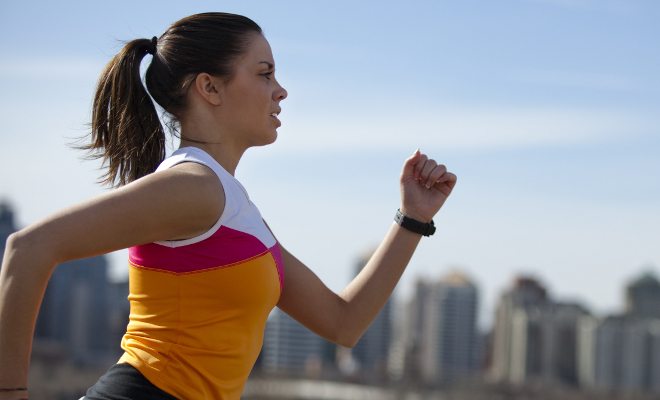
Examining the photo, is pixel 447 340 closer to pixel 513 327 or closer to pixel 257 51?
pixel 513 327

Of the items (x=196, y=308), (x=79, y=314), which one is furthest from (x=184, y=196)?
(x=79, y=314)

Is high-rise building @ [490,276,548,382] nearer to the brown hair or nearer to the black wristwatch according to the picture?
the black wristwatch

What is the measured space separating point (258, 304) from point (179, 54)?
0.50 meters

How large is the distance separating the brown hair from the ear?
0.01 meters

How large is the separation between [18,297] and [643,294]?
478ft

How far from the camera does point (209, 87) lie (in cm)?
276

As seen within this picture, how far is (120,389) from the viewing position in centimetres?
252

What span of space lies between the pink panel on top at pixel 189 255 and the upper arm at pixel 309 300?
474 mm

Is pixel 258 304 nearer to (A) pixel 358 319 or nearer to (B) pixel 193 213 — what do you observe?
(B) pixel 193 213

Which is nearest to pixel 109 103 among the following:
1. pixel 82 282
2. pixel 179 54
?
pixel 179 54

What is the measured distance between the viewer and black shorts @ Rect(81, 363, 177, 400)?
2.51 m

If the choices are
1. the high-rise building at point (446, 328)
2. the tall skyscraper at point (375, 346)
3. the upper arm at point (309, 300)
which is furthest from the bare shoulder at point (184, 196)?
the high-rise building at point (446, 328)

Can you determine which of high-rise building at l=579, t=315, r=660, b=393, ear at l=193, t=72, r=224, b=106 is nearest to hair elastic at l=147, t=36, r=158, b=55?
ear at l=193, t=72, r=224, b=106

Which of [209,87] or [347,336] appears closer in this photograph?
[209,87]
